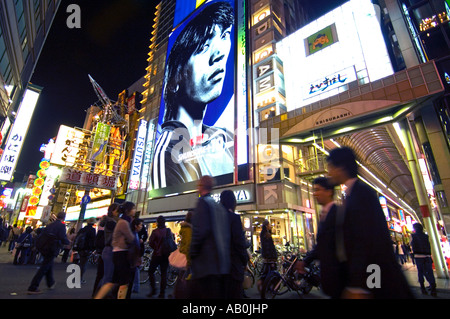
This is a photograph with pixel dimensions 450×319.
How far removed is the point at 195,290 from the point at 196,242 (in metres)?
0.48

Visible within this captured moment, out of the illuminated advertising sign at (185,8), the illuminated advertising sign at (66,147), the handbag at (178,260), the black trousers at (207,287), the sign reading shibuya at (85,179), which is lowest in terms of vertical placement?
the black trousers at (207,287)

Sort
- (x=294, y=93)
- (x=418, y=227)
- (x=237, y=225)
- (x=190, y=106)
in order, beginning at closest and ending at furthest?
(x=237, y=225)
(x=418, y=227)
(x=294, y=93)
(x=190, y=106)

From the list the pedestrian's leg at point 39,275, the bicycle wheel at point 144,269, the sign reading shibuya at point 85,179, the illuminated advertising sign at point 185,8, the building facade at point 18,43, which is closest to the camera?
the pedestrian's leg at point 39,275

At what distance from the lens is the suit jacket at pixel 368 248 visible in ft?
5.33

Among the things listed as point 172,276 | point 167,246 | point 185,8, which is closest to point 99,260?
point 167,246

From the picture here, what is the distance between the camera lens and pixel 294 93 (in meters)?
16.4

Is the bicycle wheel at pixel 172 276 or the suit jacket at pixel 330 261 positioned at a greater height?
the suit jacket at pixel 330 261

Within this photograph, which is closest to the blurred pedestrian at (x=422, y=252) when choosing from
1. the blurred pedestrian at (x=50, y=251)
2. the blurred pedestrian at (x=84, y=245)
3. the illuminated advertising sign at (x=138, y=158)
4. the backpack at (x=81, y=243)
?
the blurred pedestrian at (x=84, y=245)

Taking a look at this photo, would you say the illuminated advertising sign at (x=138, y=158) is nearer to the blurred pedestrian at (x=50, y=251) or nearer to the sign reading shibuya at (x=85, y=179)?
the sign reading shibuya at (x=85, y=179)

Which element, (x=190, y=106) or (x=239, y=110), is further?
(x=190, y=106)

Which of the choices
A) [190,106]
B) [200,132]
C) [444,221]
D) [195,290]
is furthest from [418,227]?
[190,106]

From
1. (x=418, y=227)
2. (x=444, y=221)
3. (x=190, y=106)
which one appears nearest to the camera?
(x=418, y=227)

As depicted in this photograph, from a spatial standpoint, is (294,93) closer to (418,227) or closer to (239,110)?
(239,110)

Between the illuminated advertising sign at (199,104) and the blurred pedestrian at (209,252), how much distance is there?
583 inches
